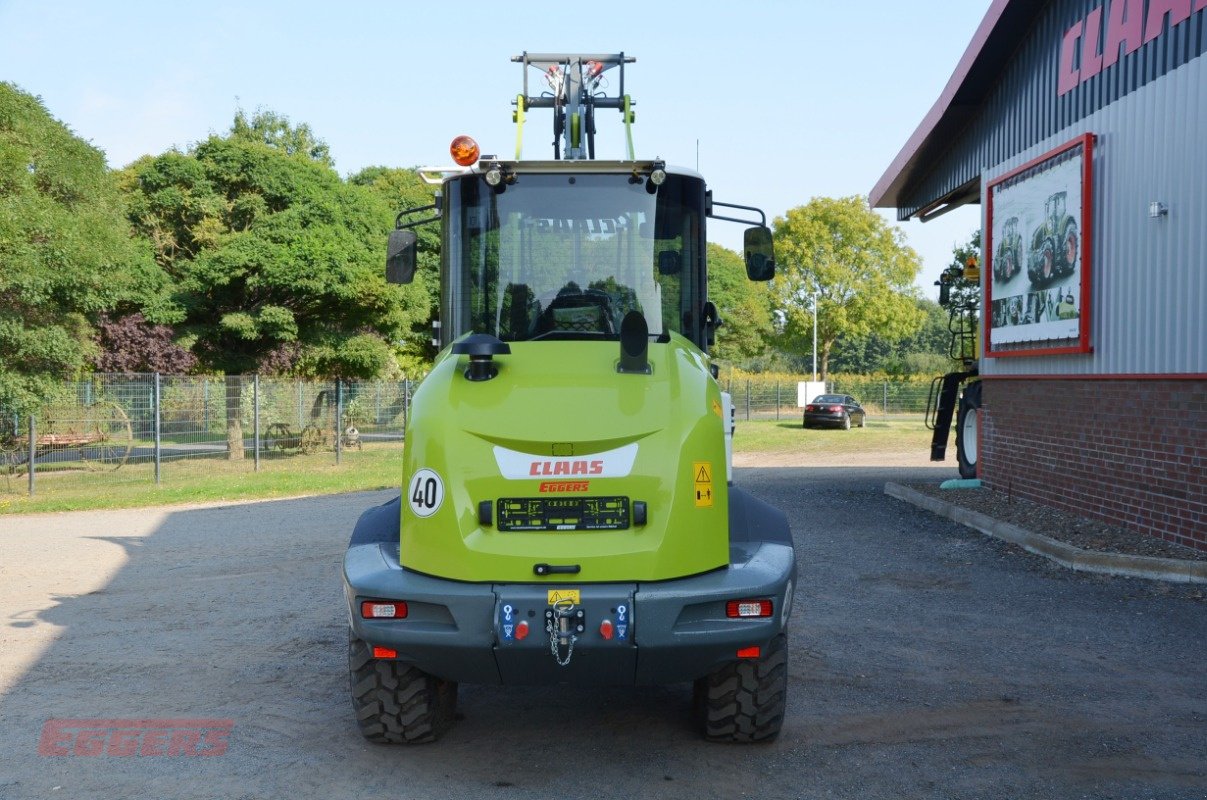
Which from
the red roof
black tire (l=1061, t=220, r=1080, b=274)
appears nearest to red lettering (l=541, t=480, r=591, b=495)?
black tire (l=1061, t=220, r=1080, b=274)

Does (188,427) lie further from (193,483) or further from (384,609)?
(384,609)

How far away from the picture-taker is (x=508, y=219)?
612 centimetres

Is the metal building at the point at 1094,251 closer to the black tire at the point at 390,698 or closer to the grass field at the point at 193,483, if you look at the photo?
the black tire at the point at 390,698

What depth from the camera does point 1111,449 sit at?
11.4 metres

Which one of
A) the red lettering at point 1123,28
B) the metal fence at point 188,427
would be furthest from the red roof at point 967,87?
the metal fence at point 188,427

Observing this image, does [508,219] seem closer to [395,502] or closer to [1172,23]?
[395,502]

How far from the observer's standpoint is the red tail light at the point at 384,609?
184 inches

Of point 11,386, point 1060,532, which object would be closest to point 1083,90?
point 1060,532

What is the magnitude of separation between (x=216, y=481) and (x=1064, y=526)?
1511 centimetres

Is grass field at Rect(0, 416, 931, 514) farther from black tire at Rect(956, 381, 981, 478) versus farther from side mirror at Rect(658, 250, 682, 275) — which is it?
side mirror at Rect(658, 250, 682, 275)

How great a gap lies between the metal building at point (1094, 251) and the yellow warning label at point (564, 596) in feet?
24.0

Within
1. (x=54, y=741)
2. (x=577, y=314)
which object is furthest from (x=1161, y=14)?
(x=54, y=741)

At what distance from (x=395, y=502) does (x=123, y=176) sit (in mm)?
31904
